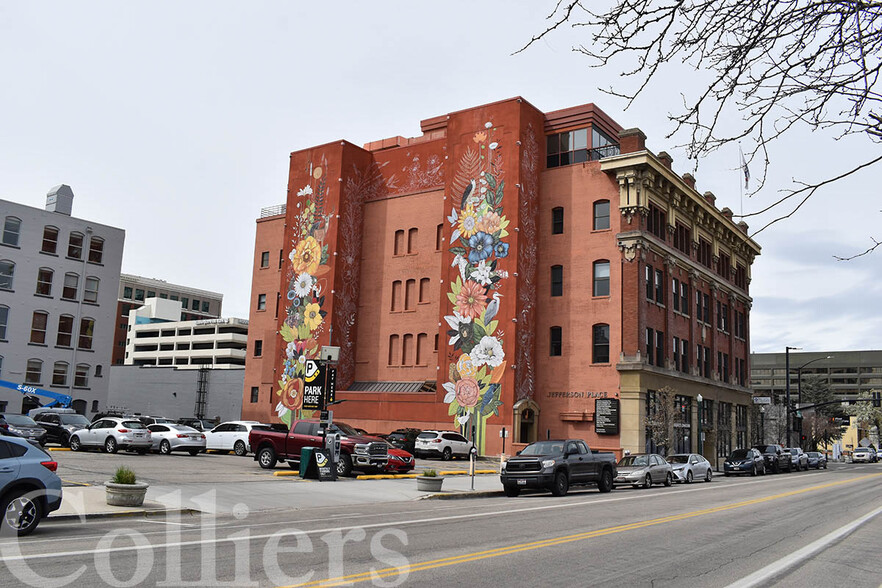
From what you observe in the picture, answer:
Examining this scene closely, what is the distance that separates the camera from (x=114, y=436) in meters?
33.4

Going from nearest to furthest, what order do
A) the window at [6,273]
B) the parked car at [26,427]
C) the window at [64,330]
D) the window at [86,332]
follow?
the parked car at [26,427], the window at [6,273], the window at [64,330], the window at [86,332]

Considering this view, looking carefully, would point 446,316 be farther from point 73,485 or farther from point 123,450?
point 73,485

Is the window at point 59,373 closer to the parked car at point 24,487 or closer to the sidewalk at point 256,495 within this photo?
the sidewalk at point 256,495

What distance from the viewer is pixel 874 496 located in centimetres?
2733

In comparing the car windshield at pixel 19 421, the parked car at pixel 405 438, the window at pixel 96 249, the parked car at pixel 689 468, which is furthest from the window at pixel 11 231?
the parked car at pixel 689 468

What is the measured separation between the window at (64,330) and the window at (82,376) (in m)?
1.81

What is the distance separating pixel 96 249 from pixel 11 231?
577 cm

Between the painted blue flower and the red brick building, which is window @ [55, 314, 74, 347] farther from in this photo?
the painted blue flower

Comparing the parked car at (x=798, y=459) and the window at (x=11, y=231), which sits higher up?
the window at (x=11, y=231)

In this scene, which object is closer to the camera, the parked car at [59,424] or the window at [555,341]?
the parked car at [59,424]

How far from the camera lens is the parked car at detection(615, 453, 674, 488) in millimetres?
29672

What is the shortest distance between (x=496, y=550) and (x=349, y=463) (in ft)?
55.4

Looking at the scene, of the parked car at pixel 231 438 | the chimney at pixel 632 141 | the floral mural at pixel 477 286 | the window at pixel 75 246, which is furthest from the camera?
the window at pixel 75 246

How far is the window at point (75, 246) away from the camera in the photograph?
5382 centimetres
